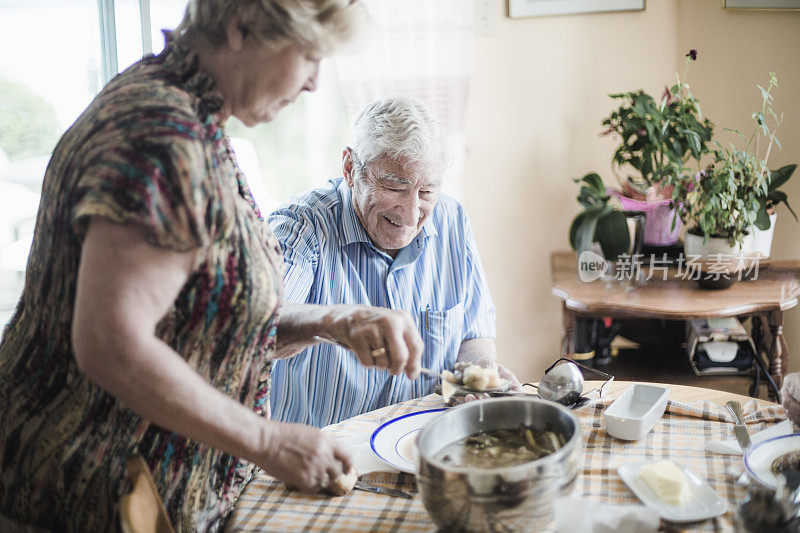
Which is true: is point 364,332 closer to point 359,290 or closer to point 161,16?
point 359,290

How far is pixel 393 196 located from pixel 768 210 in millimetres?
1593

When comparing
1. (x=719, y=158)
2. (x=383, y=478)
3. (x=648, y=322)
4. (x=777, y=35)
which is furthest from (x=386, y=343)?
(x=777, y=35)

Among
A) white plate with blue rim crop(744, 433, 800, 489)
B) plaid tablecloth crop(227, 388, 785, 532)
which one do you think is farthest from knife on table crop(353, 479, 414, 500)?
white plate with blue rim crop(744, 433, 800, 489)

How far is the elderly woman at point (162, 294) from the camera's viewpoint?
852mm

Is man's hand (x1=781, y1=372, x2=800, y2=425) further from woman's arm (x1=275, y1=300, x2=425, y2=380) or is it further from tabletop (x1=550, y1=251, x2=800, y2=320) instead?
tabletop (x1=550, y1=251, x2=800, y2=320)

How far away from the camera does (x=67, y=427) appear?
3.27 ft

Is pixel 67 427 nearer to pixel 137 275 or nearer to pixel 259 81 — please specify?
pixel 137 275

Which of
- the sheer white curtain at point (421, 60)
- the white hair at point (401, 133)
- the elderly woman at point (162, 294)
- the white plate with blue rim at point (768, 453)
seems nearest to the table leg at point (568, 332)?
the sheer white curtain at point (421, 60)

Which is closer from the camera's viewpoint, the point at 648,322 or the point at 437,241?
the point at 437,241

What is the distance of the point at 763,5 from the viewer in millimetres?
2754

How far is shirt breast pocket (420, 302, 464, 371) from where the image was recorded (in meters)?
1.85

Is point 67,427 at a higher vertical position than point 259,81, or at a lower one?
lower

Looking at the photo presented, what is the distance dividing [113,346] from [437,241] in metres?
1.20

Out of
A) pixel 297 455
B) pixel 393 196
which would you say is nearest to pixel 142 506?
pixel 297 455
